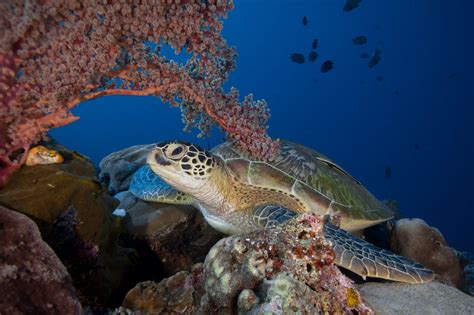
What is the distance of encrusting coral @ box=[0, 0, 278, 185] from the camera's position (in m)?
1.60

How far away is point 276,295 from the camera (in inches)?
50.4

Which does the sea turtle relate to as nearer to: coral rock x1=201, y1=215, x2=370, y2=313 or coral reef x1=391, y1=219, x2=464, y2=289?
coral reef x1=391, y1=219, x2=464, y2=289

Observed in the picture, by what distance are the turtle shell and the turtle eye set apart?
64cm

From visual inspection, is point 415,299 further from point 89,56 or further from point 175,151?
point 89,56

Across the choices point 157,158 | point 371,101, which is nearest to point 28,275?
point 157,158

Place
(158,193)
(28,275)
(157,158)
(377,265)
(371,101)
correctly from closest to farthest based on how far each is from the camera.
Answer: (28,275)
(377,265)
(157,158)
(158,193)
(371,101)

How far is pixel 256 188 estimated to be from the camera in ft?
11.1

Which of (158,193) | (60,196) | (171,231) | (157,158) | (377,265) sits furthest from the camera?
(158,193)

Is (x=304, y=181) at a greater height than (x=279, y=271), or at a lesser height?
greater

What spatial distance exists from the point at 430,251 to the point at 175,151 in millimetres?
3208

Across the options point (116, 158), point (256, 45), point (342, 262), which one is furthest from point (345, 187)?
point (256, 45)

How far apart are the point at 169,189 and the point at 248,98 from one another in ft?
5.25

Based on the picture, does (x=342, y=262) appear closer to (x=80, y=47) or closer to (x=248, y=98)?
(x=248, y=98)

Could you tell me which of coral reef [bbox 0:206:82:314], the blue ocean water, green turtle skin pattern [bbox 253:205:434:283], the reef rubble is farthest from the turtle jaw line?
the blue ocean water
